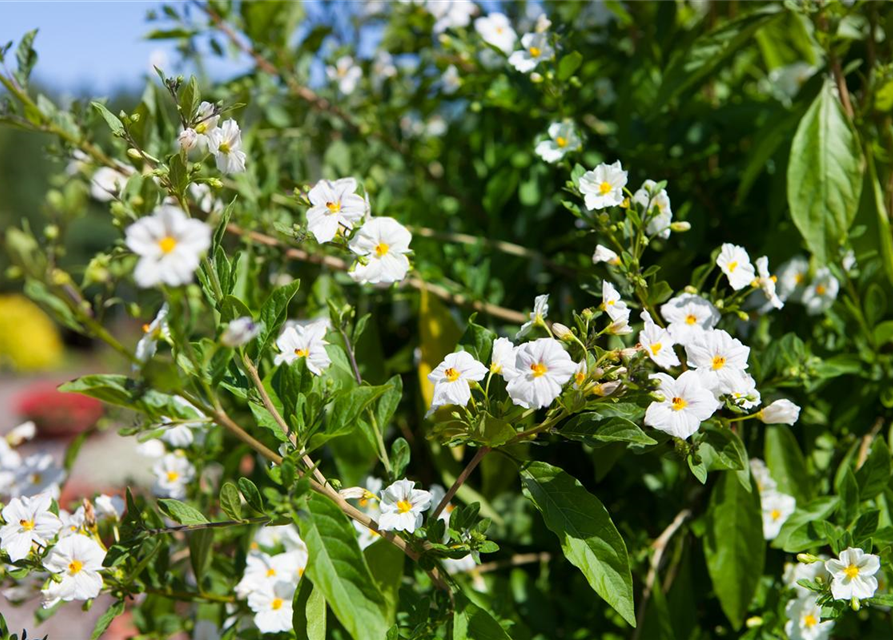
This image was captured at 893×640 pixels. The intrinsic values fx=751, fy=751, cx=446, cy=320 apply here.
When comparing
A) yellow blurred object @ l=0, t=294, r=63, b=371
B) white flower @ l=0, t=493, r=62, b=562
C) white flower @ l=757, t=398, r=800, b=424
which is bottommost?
yellow blurred object @ l=0, t=294, r=63, b=371

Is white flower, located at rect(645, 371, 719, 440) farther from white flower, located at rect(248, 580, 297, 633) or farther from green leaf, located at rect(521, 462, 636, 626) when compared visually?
white flower, located at rect(248, 580, 297, 633)

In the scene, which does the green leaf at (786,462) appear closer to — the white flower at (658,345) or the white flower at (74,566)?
the white flower at (658,345)

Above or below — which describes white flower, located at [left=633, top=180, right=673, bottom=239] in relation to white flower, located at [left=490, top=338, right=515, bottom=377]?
above

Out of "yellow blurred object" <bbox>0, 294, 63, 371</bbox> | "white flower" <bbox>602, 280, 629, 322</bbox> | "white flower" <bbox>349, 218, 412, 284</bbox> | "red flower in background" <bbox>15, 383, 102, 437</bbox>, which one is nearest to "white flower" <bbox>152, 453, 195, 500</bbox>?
"white flower" <bbox>349, 218, 412, 284</bbox>

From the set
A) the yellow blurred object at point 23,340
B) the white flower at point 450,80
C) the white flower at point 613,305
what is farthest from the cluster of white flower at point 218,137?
the yellow blurred object at point 23,340

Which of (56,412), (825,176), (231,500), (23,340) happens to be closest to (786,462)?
(825,176)

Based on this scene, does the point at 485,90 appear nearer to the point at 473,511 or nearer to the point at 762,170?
the point at 762,170

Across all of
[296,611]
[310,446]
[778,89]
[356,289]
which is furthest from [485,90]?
[296,611]

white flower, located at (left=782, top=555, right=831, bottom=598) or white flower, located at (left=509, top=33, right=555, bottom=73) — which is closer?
white flower, located at (left=782, top=555, right=831, bottom=598)
